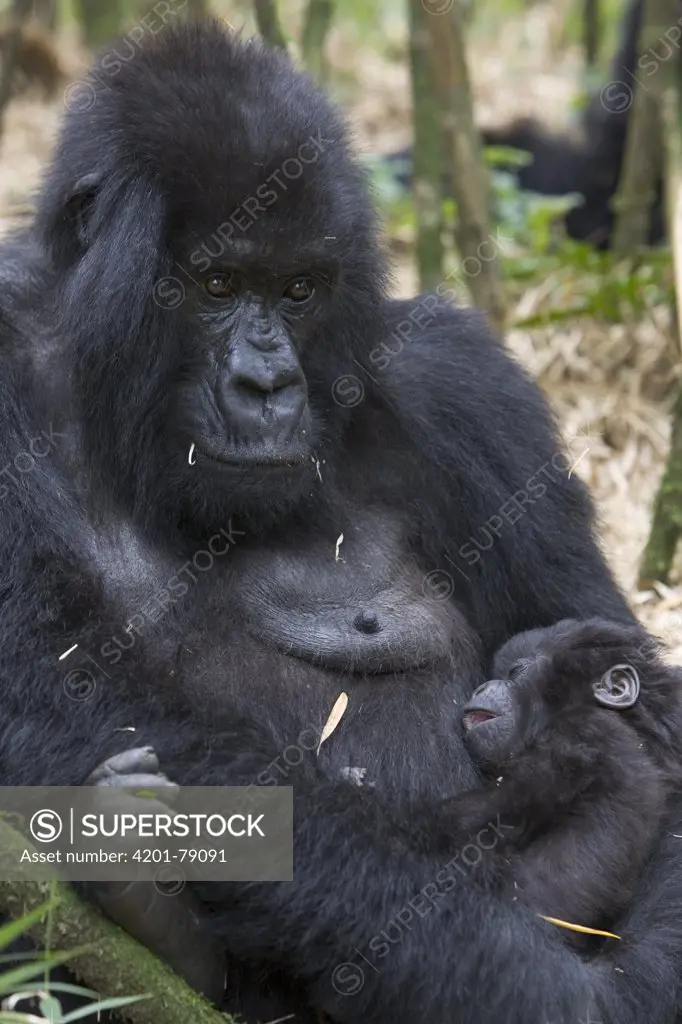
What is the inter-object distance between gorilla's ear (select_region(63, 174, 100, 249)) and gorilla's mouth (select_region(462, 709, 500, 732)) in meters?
1.64

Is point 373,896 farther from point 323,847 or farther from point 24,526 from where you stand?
point 24,526

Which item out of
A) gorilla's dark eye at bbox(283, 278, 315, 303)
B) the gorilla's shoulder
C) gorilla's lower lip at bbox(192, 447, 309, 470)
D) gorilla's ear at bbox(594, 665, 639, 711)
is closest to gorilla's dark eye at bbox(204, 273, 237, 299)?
gorilla's dark eye at bbox(283, 278, 315, 303)

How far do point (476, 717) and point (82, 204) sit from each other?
1.75m

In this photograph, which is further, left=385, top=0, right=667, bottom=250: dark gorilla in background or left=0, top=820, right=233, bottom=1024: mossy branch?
left=385, top=0, right=667, bottom=250: dark gorilla in background

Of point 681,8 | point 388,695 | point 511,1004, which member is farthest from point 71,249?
point 681,8

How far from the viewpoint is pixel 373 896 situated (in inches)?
130

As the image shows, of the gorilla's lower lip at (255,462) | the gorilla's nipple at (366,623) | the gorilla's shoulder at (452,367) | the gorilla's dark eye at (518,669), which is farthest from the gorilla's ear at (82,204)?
the gorilla's dark eye at (518,669)

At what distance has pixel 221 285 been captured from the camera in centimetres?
373

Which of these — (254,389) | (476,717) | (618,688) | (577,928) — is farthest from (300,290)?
(577,928)

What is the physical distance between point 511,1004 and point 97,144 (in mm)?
2376

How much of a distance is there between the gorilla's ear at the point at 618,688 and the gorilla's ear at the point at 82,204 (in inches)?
70.8

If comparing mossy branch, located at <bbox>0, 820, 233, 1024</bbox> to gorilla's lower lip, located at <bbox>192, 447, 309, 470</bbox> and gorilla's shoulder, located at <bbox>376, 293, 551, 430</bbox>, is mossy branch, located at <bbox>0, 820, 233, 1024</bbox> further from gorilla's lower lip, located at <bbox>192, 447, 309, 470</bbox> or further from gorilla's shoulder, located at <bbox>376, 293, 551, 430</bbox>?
gorilla's shoulder, located at <bbox>376, 293, 551, 430</bbox>

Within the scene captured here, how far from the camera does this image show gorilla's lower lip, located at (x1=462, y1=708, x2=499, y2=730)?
12.8 ft

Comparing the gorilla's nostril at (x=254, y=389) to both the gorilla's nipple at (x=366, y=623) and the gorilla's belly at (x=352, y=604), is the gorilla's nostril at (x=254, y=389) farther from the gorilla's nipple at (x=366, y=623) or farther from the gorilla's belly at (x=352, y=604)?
the gorilla's nipple at (x=366, y=623)
